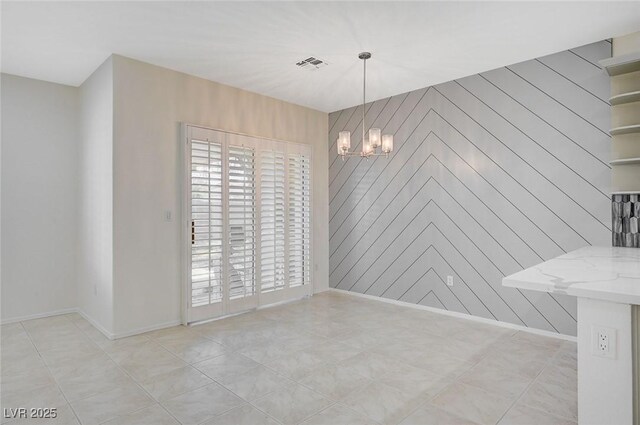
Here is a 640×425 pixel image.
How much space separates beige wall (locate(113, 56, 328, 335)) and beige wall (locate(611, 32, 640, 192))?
391 centimetres

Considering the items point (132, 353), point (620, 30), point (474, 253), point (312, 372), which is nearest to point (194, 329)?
point (132, 353)

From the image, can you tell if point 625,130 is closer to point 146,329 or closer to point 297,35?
point 297,35

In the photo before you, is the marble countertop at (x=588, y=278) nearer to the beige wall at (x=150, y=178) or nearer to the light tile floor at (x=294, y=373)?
the light tile floor at (x=294, y=373)

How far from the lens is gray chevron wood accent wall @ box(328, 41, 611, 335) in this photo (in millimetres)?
3406

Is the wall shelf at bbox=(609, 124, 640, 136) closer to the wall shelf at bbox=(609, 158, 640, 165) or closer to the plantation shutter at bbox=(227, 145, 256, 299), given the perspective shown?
the wall shelf at bbox=(609, 158, 640, 165)

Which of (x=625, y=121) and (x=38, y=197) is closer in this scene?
(x=625, y=121)

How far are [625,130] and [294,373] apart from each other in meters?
3.30

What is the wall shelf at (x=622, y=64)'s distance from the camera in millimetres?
2822

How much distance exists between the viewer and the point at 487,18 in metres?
2.88

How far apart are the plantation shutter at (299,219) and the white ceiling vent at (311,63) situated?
4.76ft

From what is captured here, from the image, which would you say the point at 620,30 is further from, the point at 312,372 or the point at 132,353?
the point at 132,353

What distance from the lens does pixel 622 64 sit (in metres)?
2.90

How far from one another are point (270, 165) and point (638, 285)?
3892 mm

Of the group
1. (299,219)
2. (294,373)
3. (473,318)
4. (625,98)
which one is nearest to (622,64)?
(625,98)
